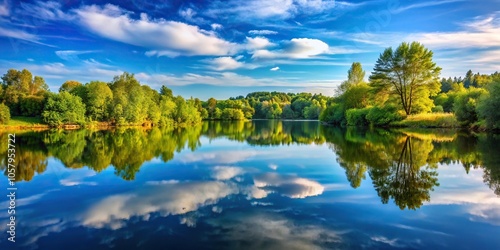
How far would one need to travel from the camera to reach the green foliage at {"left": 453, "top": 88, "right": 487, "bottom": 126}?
39.5 metres

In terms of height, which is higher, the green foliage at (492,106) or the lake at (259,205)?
the green foliage at (492,106)

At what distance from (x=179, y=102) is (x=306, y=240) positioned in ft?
274

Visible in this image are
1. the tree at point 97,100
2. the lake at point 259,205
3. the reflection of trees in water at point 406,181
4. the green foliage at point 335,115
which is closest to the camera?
the lake at point 259,205

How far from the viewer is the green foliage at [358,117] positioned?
57.4 metres

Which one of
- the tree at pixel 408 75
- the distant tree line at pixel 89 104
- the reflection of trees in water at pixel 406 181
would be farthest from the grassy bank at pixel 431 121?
the distant tree line at pixel 89 104

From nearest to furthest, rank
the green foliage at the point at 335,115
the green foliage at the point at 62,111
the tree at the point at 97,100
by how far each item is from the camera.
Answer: the green foliage at the point at 62,111 → the tree at the point at 97,100 → the green foliage at the point at 335,115

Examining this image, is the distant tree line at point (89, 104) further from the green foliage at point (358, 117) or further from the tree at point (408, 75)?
the tree at point (408, 75)

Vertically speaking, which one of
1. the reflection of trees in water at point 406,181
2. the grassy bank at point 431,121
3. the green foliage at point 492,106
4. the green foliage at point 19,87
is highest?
the green foliage at point 19,87

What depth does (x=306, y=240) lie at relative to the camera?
5.96 m

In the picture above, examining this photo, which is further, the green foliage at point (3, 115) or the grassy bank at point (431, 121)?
the green foliage at point (3, 115)

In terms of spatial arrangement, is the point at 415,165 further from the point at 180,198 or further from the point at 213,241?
the point at 213,241

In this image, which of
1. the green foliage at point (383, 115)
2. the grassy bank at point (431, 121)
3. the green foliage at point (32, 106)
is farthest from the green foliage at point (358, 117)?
the green foliage at point (32, 106)

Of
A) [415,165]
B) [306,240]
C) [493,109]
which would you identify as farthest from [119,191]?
[493,109]

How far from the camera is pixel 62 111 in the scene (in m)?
58.4
